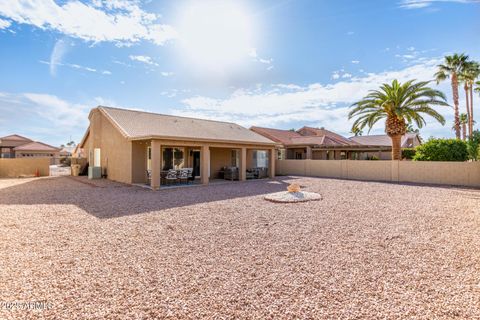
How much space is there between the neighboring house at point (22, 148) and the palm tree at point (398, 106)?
4635cm

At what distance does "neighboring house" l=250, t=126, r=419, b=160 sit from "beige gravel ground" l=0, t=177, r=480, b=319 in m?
19.4

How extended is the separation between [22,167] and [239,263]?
77.5 feet

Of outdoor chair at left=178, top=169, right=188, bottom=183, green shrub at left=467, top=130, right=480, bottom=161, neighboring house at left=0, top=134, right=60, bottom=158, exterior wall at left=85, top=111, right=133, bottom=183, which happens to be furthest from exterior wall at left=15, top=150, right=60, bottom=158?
green shrub at left=467, top=130, right=480, bottom=161

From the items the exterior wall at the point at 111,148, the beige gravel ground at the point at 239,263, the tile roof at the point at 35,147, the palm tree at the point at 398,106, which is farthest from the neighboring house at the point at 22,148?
the palm tree at the point at 398,106

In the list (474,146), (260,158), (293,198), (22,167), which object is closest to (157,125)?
(260,158)

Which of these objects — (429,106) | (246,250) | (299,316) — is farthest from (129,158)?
(429,106)

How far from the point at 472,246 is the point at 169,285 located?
6.13m

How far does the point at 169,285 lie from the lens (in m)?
3.64

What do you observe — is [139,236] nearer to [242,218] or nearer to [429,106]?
[242,218]

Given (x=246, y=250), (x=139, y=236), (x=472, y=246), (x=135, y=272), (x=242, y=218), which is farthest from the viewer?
(x=242, y=218)

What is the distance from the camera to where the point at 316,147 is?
96.1 feet

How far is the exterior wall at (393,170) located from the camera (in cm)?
1653


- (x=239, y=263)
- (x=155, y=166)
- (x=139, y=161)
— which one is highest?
(x=139, y=161)

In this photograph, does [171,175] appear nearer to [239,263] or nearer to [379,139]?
[239,263]
